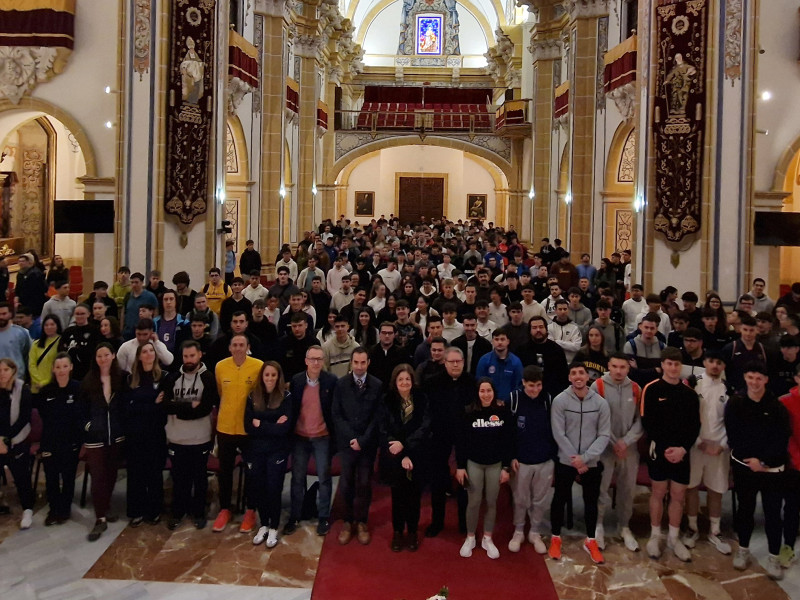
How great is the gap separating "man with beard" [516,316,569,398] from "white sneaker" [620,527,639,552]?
1463mm

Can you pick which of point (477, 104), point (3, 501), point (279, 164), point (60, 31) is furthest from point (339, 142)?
point (3, 501)

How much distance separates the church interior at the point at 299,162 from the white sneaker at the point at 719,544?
0.20ft

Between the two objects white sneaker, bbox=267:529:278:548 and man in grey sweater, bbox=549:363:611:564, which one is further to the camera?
white sneaker, bbox=267:529:278:548

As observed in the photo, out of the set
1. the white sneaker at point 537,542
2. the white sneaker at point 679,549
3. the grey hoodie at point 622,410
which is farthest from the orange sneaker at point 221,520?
the white sneaker at point 679,549

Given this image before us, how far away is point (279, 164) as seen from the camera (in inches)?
779

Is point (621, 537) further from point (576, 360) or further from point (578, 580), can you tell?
point (576, 360)

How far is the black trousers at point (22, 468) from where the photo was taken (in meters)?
6.48

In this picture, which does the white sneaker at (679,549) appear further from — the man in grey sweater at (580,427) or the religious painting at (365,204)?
the religious painting at (365,204)

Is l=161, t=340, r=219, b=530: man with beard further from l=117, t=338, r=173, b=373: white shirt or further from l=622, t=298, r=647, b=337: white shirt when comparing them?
l=622, t=298, r=647, b=337: white shirt

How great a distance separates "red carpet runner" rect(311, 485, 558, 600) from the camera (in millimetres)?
5625

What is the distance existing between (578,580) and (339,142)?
2685cm

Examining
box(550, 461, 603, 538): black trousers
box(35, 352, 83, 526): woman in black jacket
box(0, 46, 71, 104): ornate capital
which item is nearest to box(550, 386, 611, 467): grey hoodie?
box(550, 461, 603, 538): black trousers

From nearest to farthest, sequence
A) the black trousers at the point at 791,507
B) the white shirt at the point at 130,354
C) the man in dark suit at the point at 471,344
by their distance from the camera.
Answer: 1. the black trousers at the point at 791,507
2. the white shirt at the point at 130,354
3. the man in dark suit at the point at 471,344

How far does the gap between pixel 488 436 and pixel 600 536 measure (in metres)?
1.27
